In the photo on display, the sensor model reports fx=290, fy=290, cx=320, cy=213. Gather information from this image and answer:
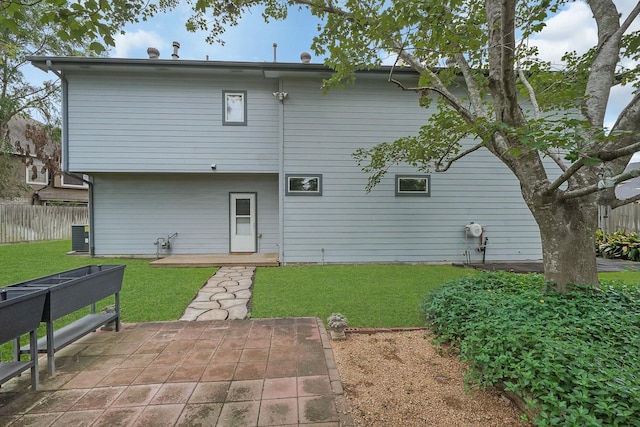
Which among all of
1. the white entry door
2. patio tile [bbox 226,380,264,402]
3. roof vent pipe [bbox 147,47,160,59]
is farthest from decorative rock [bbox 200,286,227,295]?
roof vent pipe [bbox 147,47,160,59]

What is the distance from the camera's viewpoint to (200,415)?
204 cm

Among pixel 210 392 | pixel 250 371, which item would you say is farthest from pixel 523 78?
pixel 210 392

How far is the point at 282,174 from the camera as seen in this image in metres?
7.67

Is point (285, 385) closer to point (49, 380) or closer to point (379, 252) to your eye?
point (49, 380)

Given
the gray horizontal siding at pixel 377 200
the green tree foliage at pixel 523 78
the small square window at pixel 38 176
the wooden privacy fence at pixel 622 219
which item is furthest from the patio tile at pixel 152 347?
the small square window at pixel 38 176

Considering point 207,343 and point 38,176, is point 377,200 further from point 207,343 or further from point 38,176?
point 38,176

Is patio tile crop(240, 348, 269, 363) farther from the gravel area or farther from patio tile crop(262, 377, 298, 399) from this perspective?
the gravel area

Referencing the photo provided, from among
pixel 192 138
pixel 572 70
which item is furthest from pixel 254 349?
pixel 192 138

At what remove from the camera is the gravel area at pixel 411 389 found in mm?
2008

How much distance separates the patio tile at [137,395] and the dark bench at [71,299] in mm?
844

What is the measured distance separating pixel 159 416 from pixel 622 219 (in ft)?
43.7

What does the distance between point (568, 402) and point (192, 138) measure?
888 centimetres

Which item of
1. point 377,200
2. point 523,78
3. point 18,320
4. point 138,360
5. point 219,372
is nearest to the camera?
point 18,320

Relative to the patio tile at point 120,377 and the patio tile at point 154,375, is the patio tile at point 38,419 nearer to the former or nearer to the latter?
the patio tile at point 120,377
